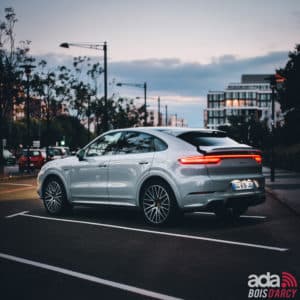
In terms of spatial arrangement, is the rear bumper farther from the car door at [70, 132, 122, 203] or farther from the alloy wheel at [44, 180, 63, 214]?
the alloy wheel at [44, 180, 63, 214]

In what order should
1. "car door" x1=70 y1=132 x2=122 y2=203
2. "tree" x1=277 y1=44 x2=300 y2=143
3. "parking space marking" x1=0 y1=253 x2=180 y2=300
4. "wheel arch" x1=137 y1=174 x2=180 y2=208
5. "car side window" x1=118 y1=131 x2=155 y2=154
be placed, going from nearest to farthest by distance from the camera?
"parking space marking" x1=0 y1=253 x2=180 y2=300 < "wheel arch" x1=137 y1=174 x2=180 y2=208 < "car side window" x1=118 y1=131 x2=155 y2=154 < "car door" x1=70 y1=132 x2=122 y2=203 < "tree" x1=277 y1=44 x2=300 y2=143

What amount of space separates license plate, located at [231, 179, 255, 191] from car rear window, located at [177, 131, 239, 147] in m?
0.68

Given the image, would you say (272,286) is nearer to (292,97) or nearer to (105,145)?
(105,145)

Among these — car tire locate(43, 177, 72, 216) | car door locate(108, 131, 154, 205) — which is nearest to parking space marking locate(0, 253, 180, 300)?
car door locate(108, 131, 154, 205)

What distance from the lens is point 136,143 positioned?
31.1 ft

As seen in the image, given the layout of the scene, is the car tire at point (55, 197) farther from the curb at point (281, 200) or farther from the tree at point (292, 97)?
the tree at point (292, 97)

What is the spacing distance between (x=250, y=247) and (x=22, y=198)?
8902 mm

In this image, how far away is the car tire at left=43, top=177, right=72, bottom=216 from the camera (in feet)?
35.0

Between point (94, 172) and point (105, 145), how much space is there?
1.82 ft

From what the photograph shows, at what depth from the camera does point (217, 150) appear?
337 inches

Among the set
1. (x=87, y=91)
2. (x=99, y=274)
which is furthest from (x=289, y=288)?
(x=87, y=91)

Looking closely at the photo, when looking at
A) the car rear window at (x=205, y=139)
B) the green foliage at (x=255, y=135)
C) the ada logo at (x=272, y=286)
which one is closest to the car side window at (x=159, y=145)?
the car rear window at (x=205, y=139)

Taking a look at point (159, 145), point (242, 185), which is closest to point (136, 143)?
point (159, 145)

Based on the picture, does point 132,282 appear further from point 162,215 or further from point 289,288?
point 162,215
